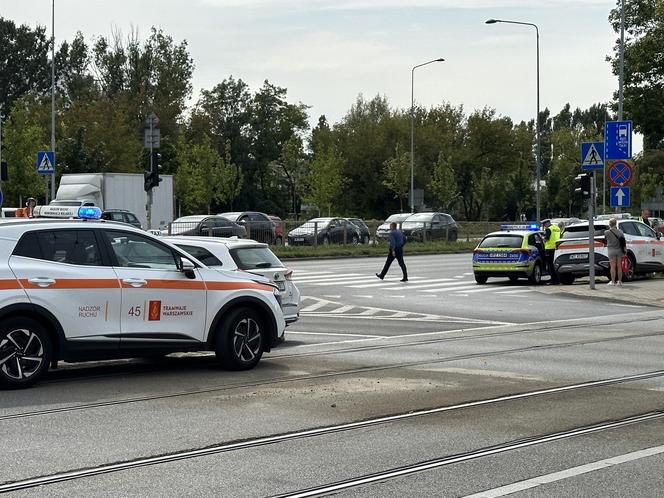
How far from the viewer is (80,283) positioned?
11367 millimetres

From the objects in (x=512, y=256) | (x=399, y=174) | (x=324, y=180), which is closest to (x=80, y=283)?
(x=512, y=256)

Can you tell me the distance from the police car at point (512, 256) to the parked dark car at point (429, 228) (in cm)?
2172

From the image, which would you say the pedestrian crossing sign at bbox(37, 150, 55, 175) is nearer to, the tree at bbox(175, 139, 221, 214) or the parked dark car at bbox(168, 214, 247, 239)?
the parked dark car at bbox(168, 214, 247, 239)

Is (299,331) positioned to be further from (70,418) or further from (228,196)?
(228,196)

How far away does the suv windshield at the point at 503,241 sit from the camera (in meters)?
30.1

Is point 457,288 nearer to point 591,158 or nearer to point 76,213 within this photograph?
point 591,158

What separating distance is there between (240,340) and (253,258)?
4.11 meters

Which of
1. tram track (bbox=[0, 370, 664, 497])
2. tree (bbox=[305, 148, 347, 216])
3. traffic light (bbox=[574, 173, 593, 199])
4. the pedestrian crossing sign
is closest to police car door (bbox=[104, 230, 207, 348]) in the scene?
tram track (bbox=[0, 370, 664, 497])

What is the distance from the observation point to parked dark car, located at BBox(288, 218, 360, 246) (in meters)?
46.5

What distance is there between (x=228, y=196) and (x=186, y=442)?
3164 inches

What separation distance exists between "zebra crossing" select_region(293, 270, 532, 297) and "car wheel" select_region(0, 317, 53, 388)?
54.7 ft

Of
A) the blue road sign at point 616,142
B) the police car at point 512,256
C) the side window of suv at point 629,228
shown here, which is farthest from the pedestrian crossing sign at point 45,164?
the side window of suv at point 629,228

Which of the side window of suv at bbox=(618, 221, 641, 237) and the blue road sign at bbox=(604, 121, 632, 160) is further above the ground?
the blue road sign at bbox=(604, 121, 632, 160)

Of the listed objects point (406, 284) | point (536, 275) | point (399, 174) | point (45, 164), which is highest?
point (399, 174)
